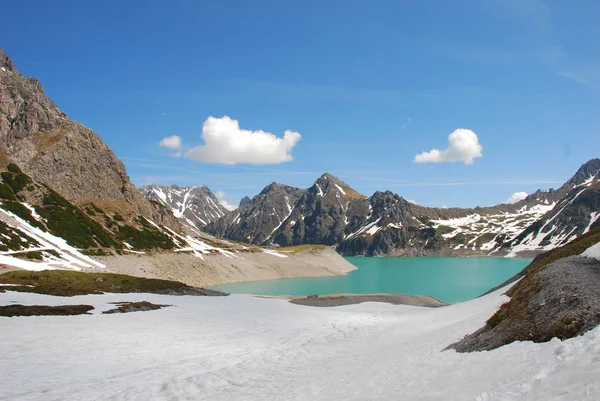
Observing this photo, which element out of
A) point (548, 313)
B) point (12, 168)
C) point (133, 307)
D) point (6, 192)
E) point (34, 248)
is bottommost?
point (133, 307)

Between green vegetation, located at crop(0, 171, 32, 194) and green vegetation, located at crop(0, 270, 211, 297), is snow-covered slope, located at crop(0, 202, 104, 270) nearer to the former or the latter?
green vegetation, located at crop(0, 171, 32, 194)

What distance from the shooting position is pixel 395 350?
20828 millimetres

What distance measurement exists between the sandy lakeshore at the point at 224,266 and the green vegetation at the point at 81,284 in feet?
129

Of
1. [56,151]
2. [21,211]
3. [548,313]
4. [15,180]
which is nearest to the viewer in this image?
[548,313]

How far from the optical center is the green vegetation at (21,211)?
96.4 meters

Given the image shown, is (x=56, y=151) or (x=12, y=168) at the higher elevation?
(x=56, y=151)

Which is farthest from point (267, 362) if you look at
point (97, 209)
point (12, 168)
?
point (97, 209)

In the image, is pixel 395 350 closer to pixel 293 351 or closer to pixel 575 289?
pixel 293 351

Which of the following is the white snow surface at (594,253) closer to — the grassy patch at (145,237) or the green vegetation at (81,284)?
the green vegetation at (81,284)

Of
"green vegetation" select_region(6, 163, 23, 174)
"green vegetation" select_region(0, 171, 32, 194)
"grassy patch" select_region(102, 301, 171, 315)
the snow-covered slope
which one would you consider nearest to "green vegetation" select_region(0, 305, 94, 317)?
"grassy patch" select_region(102, 301, 171, 315)

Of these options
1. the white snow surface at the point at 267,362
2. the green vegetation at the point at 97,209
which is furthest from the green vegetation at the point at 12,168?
the white snow surface at the point at 267,362

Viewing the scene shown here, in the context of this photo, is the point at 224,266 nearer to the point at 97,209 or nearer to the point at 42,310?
the point at 97,209

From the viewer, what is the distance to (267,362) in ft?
67.7

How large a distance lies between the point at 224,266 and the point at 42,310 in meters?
104
